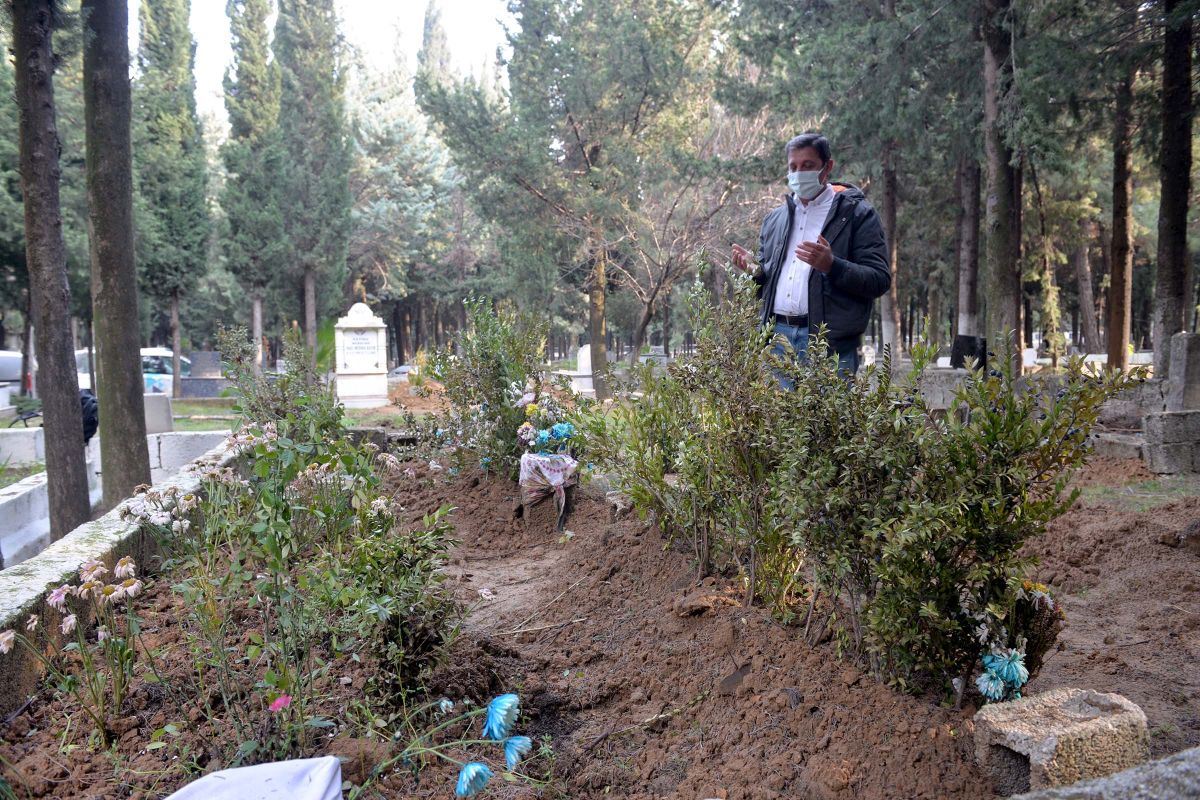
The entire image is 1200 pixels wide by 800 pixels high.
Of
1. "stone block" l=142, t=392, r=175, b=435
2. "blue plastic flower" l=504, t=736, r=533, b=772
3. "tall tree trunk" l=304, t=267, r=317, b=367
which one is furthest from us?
"tall tree trunk" l=304, t=267, r=317, b=367

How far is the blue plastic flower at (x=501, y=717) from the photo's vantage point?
2.48m

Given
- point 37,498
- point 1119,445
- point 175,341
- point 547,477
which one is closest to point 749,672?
point 547,477

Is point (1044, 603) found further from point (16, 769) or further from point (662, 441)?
point (16, 769)

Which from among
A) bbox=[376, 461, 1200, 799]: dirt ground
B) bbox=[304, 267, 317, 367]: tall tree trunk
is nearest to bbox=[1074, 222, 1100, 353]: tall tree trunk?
bbox=[376, 461, 1200, 799]: dirt ground

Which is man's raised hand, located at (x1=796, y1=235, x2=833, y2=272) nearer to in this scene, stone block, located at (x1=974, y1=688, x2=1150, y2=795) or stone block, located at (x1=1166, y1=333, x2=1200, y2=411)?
stone block, located at (x1=974, y1=688, x2=1150, y2=795)

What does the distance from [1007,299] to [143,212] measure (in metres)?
18.3

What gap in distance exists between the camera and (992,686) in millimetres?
2254

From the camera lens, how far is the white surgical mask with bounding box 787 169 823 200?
3777 mm

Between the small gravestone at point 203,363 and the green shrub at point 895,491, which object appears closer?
the green shrub at point 895,491

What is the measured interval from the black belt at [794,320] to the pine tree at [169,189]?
19308 mm

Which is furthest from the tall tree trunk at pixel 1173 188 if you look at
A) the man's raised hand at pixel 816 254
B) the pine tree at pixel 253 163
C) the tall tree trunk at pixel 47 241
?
the pine tree at pixel 253 163

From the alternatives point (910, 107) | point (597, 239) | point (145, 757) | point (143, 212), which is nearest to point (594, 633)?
point (145, 757)

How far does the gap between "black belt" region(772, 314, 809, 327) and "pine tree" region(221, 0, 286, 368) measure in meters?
23.5

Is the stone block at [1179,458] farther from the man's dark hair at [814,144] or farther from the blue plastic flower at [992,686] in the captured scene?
the blue plastic flower at [992,686]
